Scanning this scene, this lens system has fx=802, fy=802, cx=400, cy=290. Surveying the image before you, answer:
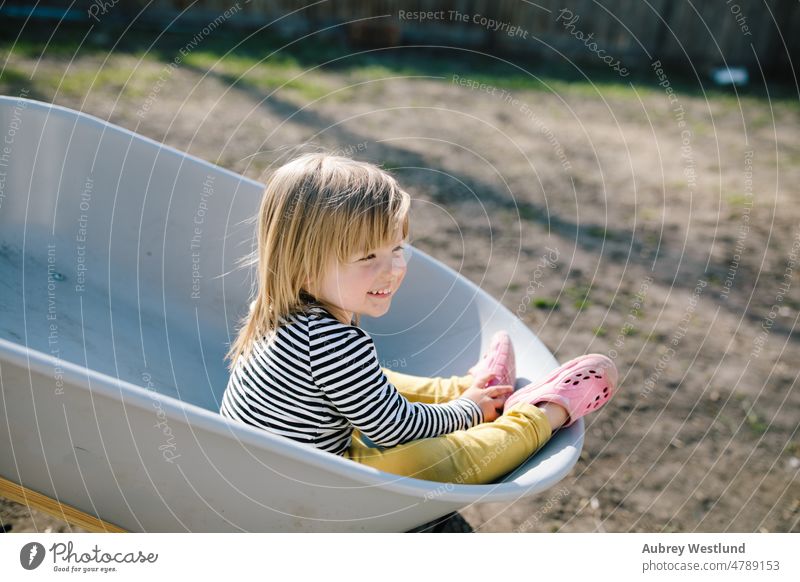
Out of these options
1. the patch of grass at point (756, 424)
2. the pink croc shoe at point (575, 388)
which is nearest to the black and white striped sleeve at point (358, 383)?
the pink croc shoe at point (575, 388)

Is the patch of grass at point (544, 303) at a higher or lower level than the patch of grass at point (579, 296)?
lower

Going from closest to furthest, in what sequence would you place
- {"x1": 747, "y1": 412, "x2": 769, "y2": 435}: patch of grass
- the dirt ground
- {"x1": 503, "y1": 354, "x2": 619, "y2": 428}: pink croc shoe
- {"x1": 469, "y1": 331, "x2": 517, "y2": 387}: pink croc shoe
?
{"x1": 503, "y1": 354, "x2": 619, "y2": 428}: pink croc shoe
{"x1": 469, "y1": 331, "x2": 517, "y2": 387}: pink croc shoe
the dirt ground
{"x1": 747, "y1": 412, "x2": 769, "y2": 435}: patch of grass

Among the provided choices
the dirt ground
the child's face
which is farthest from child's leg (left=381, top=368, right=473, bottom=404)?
the dirt ground

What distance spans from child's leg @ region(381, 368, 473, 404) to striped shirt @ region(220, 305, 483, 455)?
0.73 feet

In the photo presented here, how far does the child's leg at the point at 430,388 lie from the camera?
1669mm

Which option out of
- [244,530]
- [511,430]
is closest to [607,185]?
[511,430]

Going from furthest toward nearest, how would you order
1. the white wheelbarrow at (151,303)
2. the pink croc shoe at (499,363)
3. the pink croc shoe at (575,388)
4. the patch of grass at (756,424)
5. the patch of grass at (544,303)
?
the patch of grass at (544,303) → the patch of grass at (756,424) → the pink croc shoe at (499,363) → the pink croc shoe at (575,388) → the white wheelbarrow at (151,303)

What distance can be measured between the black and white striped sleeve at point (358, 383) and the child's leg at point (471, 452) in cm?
4

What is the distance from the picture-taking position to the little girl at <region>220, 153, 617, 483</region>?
1.36 metres

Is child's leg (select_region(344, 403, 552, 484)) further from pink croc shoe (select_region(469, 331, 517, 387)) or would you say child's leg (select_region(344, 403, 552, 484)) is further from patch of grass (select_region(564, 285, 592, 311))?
patch of grass (select_region(564, 285, 592, 311))

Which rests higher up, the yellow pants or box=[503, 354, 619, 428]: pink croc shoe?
box=[503, 354, 619, 428]: pink croc shoe

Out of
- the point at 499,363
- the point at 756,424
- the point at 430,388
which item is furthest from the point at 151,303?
the point at 756,424

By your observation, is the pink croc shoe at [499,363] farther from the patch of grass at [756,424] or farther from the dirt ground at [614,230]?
the patch of grass at [756,424]

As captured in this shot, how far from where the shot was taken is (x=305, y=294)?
143cm
